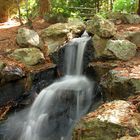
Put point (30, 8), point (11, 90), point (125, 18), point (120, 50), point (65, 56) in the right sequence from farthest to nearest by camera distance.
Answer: point (30, 8)
point (125, 18)
point (65, 56)
point (120, 50)
point (11, 90)

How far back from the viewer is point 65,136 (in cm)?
720

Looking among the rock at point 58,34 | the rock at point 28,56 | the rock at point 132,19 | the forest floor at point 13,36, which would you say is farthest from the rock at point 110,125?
the rock at point 132,19

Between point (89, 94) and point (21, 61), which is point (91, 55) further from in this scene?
point (21, 61)

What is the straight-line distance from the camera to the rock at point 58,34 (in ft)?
31.5

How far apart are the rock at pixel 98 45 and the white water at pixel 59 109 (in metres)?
0.77

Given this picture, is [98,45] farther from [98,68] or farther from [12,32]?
[12,32]

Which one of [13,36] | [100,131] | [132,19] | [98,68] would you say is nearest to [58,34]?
[13,36]

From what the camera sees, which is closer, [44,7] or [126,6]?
[44,7]

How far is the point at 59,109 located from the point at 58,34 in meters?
2.88

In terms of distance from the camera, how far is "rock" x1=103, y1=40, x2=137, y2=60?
8459mm

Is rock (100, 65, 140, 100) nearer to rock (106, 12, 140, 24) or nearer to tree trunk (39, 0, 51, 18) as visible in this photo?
Result: rock (106, 12, 140, 24)

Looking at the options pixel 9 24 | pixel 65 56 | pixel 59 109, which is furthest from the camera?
pixel 9 24

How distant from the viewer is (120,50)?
8.54 meters

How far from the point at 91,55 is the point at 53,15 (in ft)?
11.1
